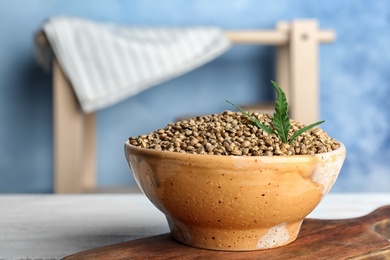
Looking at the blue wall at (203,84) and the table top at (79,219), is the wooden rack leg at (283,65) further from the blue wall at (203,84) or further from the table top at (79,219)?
the table top at (79,219)

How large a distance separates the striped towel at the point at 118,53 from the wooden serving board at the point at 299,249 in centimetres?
106

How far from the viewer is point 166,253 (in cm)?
60

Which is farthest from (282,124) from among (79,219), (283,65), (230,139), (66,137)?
(283,65)

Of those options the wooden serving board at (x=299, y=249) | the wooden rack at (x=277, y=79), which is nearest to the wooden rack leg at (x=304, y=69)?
the wooden rack at (x=277, y=79)

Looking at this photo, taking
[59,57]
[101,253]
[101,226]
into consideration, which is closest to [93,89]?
[59,57]

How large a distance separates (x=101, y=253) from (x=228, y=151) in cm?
16

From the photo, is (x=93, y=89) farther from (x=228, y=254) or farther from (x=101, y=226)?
(x=228, y=254)

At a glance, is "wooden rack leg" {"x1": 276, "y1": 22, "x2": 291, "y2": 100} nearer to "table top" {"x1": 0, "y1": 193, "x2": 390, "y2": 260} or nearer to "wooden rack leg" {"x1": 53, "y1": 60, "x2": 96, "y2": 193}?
"wooden rack leg" {"x1": 53, "y1": 60, "x2": 96, "y2": 193}

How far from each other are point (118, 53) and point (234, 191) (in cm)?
122

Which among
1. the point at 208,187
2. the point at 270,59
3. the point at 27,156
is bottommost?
the point at 27,156

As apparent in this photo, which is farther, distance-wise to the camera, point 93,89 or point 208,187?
point 93,89

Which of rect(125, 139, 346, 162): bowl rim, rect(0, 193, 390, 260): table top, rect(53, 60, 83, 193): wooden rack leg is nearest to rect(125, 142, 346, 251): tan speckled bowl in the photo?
rect(125, 139, 346, 162): bowl rim

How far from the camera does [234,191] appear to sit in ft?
1.84

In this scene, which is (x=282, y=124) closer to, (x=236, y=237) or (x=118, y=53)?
(x=236, y=237)
